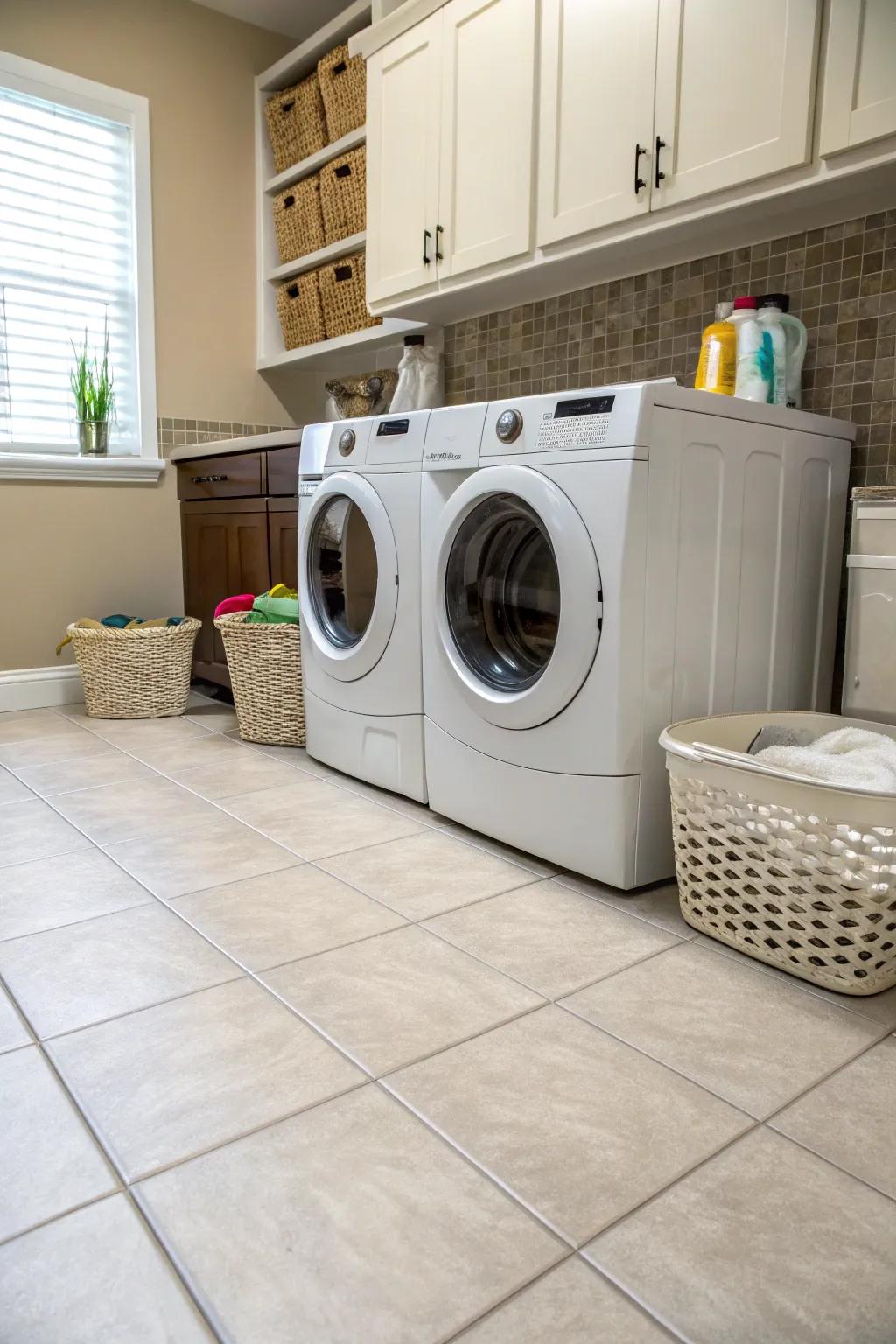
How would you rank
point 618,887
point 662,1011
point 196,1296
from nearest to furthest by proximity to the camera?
point 196,1296, point 662,1011, point 618,887

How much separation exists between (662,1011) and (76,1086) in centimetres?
75

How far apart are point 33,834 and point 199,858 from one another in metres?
0.41

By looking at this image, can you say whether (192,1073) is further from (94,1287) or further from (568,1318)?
(568,1318)

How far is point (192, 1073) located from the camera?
3.69 ft

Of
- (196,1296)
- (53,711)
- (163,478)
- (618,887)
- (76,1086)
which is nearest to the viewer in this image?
(196,1296)

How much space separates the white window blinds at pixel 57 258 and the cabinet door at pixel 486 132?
1432 millimetres

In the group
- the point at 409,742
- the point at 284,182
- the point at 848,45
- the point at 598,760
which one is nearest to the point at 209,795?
the point at 409,742

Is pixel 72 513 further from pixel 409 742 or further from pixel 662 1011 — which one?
pixel 662 1011

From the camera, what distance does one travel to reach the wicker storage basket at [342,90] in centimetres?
302

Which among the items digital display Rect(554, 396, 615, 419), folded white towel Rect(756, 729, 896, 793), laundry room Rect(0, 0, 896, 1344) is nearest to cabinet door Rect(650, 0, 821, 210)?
laundry room Rect(0, 0, 896, 1344)

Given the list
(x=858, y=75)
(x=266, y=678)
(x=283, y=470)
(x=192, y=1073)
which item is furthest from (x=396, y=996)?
(x=283, y=470)

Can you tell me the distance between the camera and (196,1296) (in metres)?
0.80

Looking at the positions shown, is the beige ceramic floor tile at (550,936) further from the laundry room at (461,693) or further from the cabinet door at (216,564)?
the cabinet door at (216,564)

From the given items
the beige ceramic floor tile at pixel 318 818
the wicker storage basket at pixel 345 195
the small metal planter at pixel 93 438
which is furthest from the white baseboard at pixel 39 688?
the wicker storage basket at pixel 345 195
